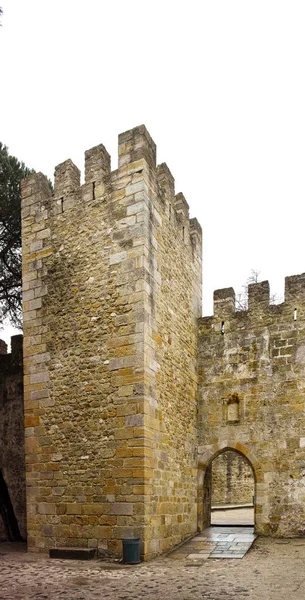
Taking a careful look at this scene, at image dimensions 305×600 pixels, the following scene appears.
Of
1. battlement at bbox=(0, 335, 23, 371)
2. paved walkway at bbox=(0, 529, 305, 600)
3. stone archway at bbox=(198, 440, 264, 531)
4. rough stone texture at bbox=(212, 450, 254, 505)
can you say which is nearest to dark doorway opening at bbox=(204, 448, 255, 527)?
rough stone texture at bbox=(212, 450, 254, 505)

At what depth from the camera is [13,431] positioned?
38.7 feet

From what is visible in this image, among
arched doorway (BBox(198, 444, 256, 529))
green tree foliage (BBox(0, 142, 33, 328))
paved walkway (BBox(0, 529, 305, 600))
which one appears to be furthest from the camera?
arched doorway (BBox(198, 444, 256, 529))

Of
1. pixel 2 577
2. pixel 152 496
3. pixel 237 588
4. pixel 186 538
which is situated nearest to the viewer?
pixel 237 588

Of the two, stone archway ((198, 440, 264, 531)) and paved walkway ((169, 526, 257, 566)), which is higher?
stone archway ((198, 440, 264, 531))

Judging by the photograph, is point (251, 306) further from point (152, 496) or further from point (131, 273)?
point (152, 496)

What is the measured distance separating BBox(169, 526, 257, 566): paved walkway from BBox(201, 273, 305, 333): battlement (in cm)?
366

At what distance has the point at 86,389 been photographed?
902cm

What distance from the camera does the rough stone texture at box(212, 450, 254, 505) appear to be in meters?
17.9

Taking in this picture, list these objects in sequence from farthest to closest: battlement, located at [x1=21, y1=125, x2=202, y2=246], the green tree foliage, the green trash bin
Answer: the green tree foliage → battlement, located at [x1=21, y1=125, x2=202, y2=246] → the green trash bin

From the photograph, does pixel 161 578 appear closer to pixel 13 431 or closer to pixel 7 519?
pixel 7 519

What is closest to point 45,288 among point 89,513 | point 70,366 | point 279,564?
point 70,366

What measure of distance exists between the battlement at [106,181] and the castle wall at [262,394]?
84.5 inches

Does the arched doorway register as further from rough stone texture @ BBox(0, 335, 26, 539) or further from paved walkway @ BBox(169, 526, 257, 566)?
rough stone texture @ BBox(0, 335, 26, 539)

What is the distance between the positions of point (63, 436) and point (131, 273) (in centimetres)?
270
